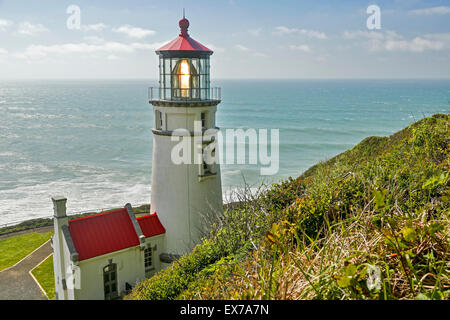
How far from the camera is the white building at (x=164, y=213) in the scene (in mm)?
12148

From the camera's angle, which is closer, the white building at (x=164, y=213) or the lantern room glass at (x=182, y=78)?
the white building at (x=164, y=213)

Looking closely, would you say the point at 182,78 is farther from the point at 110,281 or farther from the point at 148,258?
the point at 110,281

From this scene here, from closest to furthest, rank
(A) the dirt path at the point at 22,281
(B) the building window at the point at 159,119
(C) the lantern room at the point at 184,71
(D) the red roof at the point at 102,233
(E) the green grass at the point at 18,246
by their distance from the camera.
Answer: (D) the red roof at the point at 102,233, (C) the lantern room at the point at 184,71, (B) the building window at the point at 159,119, (A) the dirt path at the point at 22,281, (E) the green grass at the point at 18,246

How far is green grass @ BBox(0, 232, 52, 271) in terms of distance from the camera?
60.3ft

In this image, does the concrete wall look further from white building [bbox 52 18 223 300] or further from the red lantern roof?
the red lantern roof

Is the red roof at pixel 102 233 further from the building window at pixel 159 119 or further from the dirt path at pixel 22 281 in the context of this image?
the dirt path at pixel 22 281

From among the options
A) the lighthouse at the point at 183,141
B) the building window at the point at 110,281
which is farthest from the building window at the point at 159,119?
the building window at the point at 110,281

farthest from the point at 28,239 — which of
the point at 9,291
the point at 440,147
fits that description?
the point at 440,147

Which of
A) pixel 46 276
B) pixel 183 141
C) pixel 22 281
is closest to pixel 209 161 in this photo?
pixel 183 141

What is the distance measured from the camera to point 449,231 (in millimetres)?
2988

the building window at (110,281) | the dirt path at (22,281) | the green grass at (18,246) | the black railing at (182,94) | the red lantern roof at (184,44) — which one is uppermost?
the red lantern roof at (184,44)

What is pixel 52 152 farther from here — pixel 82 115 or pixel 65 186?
pixel 82 115

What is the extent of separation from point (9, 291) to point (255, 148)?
42134 millimetres

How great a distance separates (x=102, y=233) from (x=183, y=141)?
4.33m
